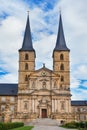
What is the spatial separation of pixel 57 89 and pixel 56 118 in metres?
8.26

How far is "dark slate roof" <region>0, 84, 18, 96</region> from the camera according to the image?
93.9 m

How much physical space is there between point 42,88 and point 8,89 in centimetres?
1202

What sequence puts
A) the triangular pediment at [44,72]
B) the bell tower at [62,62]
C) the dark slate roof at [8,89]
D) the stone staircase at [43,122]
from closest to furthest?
the stone staircase at [43,122] → the triangular pediment at [44,72] → the bell tower at [62,62] → the dark slate roof at [8,89]

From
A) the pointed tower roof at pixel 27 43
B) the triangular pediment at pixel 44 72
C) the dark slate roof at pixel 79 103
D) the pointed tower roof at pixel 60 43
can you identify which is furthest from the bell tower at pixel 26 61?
the dark slate roof at pixel 79 103

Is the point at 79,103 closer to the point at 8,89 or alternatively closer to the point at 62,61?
the point at 62,61

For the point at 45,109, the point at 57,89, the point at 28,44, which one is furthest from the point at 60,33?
the point at 45,109

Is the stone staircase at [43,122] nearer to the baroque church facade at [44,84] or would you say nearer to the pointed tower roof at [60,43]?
the baroque church facade at [44,84]

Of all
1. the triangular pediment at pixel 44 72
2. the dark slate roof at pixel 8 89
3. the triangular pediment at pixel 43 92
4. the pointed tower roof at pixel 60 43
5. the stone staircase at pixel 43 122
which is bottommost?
the stone staircase at pixel 43 122

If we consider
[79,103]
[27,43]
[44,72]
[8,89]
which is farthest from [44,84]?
[79,103]

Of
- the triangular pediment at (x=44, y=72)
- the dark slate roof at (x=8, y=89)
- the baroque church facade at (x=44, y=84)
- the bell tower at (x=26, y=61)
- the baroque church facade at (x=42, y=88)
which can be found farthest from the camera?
the dark slate roof at (x=8, y=89)

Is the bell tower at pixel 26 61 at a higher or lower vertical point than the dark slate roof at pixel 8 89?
higher

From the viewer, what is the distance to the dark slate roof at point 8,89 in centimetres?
9388

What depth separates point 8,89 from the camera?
96.0 meters

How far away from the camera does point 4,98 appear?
93625mm
